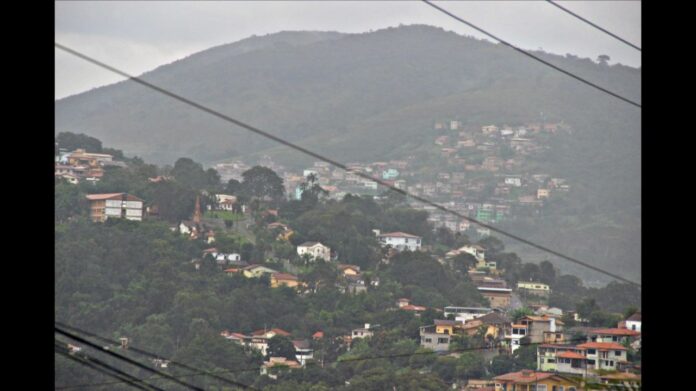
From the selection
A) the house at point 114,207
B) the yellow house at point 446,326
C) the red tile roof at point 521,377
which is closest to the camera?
the red tile roof at point 521,377

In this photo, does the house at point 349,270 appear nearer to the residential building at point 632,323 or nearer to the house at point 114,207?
the house at point 114,207

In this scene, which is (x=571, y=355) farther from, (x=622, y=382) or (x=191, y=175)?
(x=191, y=175)

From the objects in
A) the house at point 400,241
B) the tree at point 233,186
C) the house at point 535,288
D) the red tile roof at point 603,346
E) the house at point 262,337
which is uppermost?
the tree at point 233,186

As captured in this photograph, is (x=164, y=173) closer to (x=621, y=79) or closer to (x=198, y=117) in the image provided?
(x=198, y=117)

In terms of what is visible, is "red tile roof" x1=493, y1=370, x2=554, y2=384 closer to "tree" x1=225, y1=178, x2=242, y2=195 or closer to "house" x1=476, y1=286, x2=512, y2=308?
"house" x1=476, y1=286, x2=512, y2=308

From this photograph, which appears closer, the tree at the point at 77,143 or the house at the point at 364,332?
the house at the point at 364,332

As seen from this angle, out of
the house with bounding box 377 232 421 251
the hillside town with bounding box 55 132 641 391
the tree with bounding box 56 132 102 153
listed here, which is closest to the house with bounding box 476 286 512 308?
the hillside town with bounding box 55 132 641 391

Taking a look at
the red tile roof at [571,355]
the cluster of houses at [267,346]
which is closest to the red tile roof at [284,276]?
the cluster of houses at [267,346]
